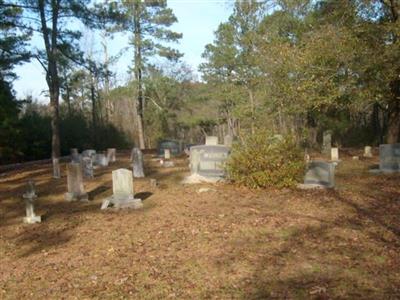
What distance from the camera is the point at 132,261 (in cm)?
675

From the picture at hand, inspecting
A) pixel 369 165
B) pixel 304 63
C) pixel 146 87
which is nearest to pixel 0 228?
pixel 304 63

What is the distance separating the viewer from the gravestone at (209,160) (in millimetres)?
13695

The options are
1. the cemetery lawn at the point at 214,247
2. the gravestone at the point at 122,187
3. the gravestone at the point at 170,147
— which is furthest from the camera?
the gravestone at the point at 170,147

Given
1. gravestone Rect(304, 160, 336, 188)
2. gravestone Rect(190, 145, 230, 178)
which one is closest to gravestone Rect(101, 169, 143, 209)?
gravestone Rect(190, 145, 230, 178)

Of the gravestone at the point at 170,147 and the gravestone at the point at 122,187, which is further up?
the gravestone at the point at 170,147

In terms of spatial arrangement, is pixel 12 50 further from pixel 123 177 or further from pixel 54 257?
pixel 54 257

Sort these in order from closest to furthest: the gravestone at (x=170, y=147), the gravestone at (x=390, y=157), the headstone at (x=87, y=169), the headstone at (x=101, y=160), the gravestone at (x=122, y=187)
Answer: the gravestone at (x=122, y=187)
the gravestone at (x=390, y=157)
the headstone at (x=87, y=169)
the headstone at (x=101, y=160)
the gravestone at (x=170, y=147)

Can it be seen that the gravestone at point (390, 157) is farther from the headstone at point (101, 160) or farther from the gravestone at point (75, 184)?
the headstone at point (101, 160)

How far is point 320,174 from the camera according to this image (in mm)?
12062

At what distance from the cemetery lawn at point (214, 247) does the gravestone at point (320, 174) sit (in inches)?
16.4

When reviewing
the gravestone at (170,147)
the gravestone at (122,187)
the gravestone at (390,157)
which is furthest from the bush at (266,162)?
the gravestone at (170,147)

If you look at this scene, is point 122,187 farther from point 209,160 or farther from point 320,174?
point 320,174

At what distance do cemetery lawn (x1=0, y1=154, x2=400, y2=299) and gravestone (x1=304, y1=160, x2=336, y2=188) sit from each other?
1.37 feet

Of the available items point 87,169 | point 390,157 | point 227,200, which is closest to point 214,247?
point 227,200
